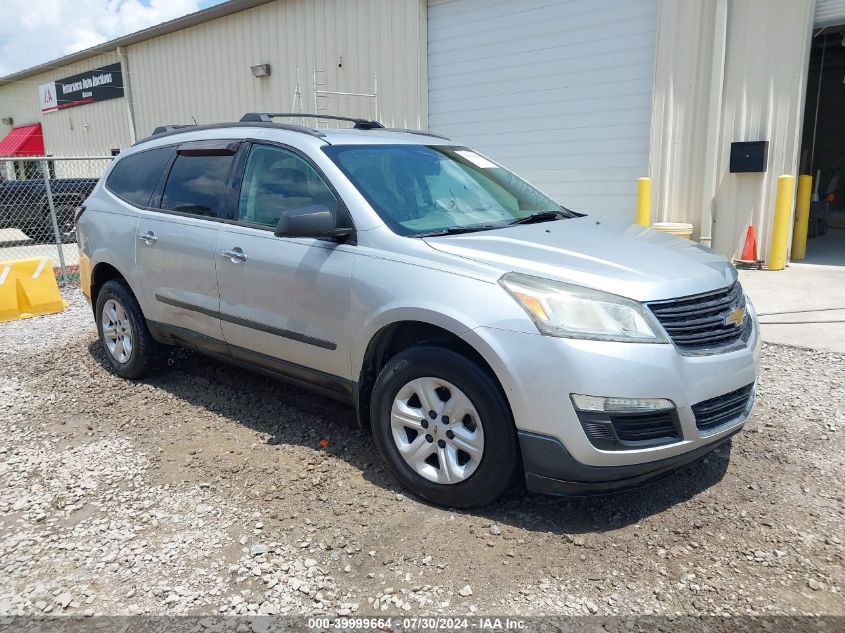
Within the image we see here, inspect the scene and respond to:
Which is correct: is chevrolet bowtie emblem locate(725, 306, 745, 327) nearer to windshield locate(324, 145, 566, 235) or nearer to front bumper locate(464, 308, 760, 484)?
front bumper locate(464, 308, 760, 484)

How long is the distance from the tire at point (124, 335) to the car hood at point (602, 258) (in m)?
2.74

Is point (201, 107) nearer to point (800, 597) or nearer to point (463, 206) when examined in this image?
point (463, 206)

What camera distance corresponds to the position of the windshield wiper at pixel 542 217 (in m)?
3.83

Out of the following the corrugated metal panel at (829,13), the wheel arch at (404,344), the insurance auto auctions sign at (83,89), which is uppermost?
the insurance auto auctions sign at (83,89)

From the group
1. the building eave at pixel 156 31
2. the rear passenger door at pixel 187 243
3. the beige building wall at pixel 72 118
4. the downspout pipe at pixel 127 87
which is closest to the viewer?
A: the rear passenger door at pixel 187 243

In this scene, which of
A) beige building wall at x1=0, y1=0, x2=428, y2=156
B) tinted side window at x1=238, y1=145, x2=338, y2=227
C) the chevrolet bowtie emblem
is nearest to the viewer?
the chevrolet bowtie emblem

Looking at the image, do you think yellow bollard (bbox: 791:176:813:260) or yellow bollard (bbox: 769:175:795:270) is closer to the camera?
yellow bollard (bbox: 769:175:795:270)

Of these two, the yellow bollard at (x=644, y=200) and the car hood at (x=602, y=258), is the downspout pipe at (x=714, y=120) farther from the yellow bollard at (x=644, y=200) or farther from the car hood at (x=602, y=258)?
the car hood at (x=602, y=258)

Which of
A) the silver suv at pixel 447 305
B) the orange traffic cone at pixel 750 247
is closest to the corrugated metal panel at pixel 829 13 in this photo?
the orange traffic cone at pixel 750 247

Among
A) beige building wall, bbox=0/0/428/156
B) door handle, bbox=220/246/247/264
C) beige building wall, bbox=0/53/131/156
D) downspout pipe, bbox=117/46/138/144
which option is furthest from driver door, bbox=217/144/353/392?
beige building wall, bbox=0/53/131/156

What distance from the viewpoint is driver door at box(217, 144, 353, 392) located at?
3.53m

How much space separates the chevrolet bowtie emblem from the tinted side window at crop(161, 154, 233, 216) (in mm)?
3015

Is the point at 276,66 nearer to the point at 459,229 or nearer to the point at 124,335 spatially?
the point at 124,335

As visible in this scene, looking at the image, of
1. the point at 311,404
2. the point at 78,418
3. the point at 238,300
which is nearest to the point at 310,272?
the point at 238,300
